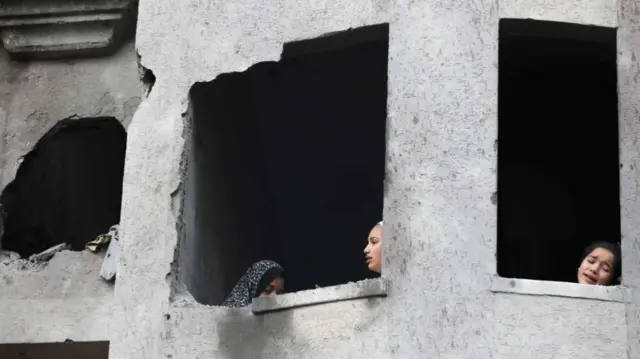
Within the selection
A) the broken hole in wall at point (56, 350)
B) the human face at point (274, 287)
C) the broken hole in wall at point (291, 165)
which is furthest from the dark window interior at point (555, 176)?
the broken hole in wall at point (56, 350)

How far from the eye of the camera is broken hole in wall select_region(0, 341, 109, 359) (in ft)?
36.2

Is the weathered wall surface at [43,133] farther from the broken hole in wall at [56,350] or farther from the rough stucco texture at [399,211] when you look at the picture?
the rough stucco texture at [399,211]

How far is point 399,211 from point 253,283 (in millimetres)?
1403

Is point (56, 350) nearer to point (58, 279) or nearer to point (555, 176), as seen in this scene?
point (58, 279)

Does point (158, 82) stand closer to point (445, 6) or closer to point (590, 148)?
point (445, 6)

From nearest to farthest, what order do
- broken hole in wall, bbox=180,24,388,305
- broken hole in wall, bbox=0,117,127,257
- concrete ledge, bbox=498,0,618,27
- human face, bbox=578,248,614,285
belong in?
human face, bbox=578,248,614,285
concrete ledge, bbox=498,0,618,27
broken hole in wall, bbox=180,24,388,305
broken hole in wall, bbox=0,117,127,257

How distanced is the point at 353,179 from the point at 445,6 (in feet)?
13.5

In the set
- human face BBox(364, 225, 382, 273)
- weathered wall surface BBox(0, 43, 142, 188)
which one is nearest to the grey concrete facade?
human face BBox(364, 225, 382, 273)

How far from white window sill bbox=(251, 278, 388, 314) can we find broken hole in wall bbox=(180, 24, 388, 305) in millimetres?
810

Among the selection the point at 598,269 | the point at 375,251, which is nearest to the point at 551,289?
the point at 598,269

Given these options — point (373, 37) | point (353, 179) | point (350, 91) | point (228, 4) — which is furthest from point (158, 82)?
point (353, 179)

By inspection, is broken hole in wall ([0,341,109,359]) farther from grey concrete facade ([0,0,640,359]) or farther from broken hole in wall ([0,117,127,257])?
broken hole in wall ([0,117,127,257])

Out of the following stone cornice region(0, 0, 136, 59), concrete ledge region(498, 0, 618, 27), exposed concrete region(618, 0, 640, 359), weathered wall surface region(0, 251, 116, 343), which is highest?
stone cornice region(0, 0, 136, 59)

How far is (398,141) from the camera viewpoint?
975 cm
